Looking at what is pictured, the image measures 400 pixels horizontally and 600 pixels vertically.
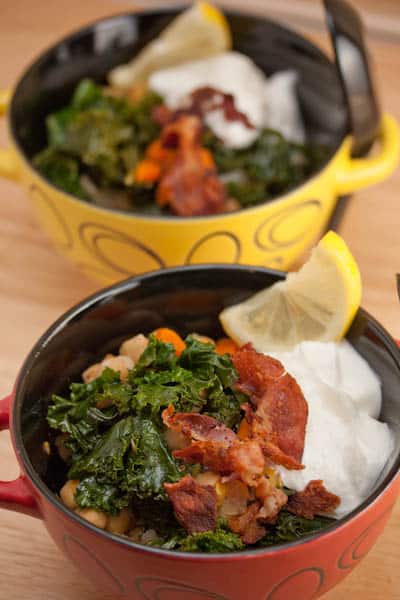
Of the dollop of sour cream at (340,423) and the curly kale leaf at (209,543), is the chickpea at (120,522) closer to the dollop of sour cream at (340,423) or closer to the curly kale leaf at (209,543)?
the curly kale leaf at (209,543)

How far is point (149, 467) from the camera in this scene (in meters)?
1.12

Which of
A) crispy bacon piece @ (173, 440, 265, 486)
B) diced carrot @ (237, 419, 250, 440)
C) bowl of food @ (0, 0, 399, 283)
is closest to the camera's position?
crispy bacon piece @ (173, 440, 265, 486)

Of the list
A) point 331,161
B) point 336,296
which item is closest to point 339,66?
point 331,161

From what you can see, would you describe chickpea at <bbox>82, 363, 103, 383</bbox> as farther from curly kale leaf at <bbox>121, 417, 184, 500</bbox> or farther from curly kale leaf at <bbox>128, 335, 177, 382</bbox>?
curly kale leaf at <bbox>121, 417, 184, 500</bbox>

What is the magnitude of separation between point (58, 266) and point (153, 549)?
103 centimetres

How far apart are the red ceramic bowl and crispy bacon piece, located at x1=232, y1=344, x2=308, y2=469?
13 cm

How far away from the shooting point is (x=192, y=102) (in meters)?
1.91

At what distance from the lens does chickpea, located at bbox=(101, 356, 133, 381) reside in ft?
4.27

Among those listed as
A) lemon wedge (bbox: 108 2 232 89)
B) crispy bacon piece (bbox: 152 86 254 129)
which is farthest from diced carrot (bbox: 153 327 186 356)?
lemon wedge (bbox: 108 2 232 89)

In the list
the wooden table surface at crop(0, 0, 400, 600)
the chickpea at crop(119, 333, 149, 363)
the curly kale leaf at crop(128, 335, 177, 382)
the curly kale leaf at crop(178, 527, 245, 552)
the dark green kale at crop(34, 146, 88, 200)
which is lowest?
the wooden table surface at crop(0, 0, 400, 600)

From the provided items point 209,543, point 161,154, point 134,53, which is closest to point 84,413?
point 209,543

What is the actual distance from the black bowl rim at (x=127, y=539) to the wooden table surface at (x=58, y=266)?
0.28 m

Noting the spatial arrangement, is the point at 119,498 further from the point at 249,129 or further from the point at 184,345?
the point at 249,129

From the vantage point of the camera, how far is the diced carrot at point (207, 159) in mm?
1799
